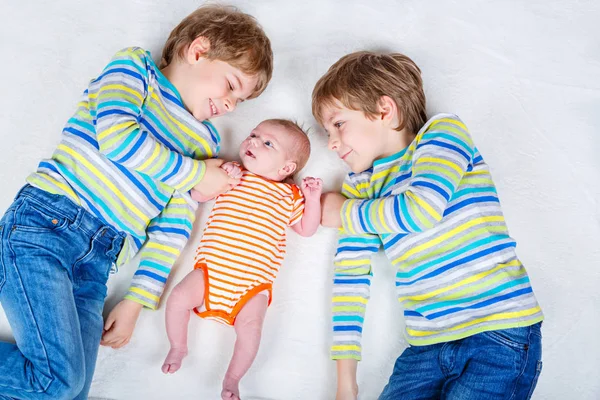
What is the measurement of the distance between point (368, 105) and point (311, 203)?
0.28 metres

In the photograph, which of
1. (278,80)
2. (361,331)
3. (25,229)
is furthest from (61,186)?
(361,331)

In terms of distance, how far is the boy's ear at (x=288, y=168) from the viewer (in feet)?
5.13

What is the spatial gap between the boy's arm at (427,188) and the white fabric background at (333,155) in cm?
21

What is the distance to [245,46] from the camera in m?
1.53

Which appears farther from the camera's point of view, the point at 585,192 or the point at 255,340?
the point at 585,192

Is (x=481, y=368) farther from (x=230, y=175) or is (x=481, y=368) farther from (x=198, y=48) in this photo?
(x=198, y=48)

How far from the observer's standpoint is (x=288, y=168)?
5.16 ft

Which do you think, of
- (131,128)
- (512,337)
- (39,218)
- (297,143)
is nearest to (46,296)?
(39,218)

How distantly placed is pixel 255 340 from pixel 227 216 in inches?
12.0

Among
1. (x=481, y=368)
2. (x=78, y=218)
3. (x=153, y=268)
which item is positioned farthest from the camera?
(x=153, y=268)

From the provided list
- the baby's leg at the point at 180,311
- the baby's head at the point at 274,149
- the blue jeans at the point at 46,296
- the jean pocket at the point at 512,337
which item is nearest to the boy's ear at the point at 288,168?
the baby's head at the point at 274,149

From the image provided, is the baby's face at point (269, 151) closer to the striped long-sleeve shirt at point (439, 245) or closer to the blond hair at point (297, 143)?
the blond hair at point (297, 143)

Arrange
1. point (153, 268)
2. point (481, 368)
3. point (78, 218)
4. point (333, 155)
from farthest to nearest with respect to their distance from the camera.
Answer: point (333, 155) < point (153, 268) < point (78, 218) < point (481, 368)

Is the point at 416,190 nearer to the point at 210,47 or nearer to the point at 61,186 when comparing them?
the point at 210,47
